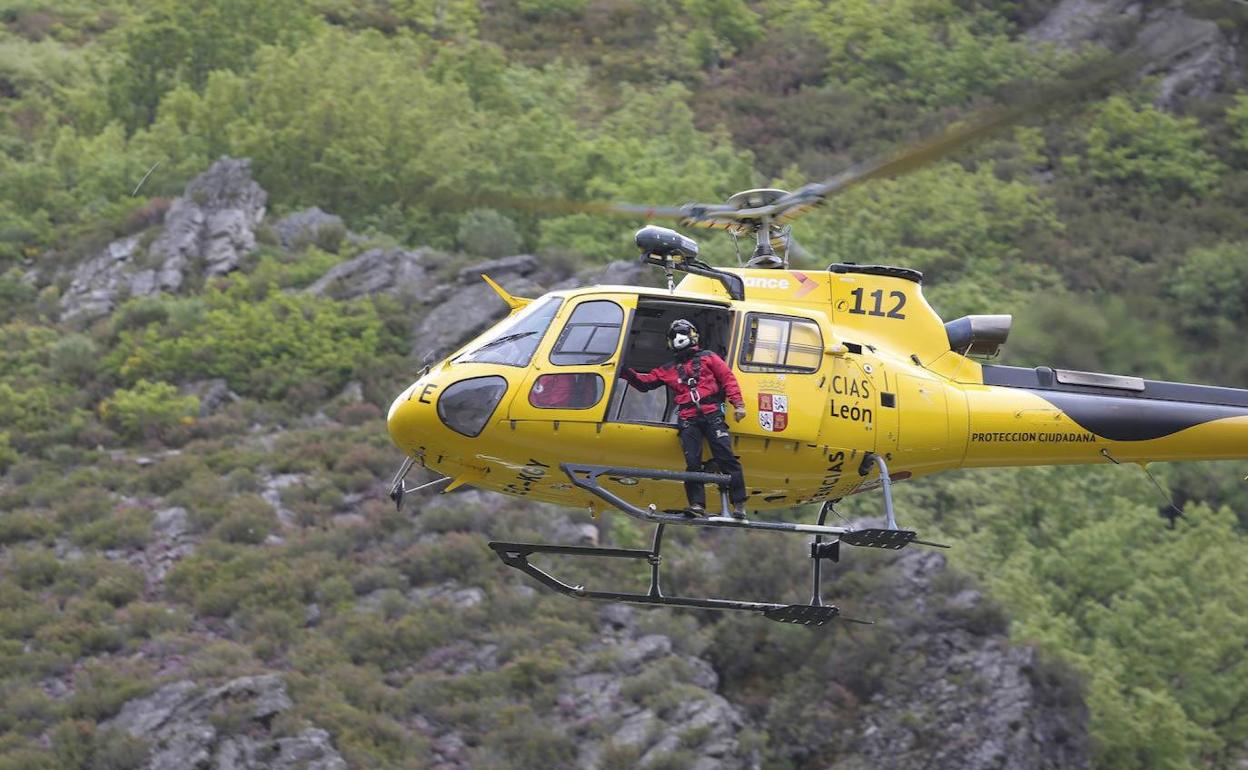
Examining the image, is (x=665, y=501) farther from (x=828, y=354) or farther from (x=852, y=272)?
(x=852, y=272)

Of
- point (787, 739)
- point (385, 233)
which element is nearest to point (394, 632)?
point (787, 739)

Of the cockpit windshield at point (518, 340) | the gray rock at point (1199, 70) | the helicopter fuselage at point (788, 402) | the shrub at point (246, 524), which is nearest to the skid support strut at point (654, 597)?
the helicopter fuselage at point (788, 402)

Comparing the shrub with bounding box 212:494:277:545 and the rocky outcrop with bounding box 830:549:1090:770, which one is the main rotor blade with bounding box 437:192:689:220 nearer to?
the rocky outcrop with bounding box 830:549:1090:770

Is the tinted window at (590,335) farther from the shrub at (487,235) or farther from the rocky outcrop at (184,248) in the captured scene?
the shrub at (487,235)

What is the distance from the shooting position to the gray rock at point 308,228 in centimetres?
3872

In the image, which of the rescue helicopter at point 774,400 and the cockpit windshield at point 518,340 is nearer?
the rescue helicopter at point 774,400

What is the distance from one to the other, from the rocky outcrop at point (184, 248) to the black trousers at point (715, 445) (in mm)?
26188

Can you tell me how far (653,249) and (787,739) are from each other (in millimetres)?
12433

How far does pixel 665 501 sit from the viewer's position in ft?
43.1

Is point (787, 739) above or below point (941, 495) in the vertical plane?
below

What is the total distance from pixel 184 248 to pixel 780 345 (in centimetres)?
2742

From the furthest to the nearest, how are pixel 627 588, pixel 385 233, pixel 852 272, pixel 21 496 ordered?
pixel 385 233
pixel 21 496
pixel 627 588
pixel 852 272

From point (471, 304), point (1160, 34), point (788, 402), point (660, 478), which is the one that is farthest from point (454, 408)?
point (1160, 34)

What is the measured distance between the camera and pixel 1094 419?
14.1m
